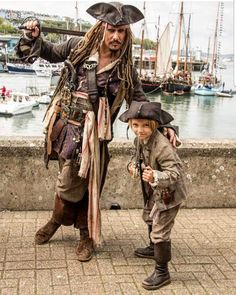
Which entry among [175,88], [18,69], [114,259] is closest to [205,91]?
[175,88]

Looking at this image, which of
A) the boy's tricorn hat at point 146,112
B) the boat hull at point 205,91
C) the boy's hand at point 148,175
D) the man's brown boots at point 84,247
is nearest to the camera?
the boy's hand at point 148,175

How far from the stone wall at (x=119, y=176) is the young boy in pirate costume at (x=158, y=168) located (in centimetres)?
163

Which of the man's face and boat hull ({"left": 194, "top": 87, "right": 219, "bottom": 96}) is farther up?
the man's face

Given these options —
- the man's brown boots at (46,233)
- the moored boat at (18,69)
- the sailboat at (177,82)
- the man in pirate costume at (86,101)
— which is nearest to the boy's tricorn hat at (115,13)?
the man in pirate costume at (86,101)

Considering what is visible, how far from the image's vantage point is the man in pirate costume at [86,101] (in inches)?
153

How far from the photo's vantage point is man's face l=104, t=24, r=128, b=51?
12.4 ft

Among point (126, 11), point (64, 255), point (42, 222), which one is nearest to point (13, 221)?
point (42, 222)

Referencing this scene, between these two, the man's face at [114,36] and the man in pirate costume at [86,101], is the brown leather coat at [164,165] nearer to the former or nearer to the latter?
the man in pirate costume at [86,101]

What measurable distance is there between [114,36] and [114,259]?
5.90ft

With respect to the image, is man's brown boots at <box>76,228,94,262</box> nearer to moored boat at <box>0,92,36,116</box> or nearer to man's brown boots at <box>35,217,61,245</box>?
man's brown boots at <box>35,217,61,245</box>

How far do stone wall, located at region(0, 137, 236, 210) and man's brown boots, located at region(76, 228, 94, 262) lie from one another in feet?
3.78

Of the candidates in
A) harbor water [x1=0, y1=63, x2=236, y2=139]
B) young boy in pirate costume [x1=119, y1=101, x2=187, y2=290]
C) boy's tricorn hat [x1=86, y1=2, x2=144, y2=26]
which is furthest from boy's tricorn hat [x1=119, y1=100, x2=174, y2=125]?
harbor water [x1=0, y1=63, x2=236, y2=139]

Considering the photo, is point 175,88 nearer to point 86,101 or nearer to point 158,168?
point 86,101

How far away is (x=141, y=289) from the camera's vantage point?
3641 millimetres
